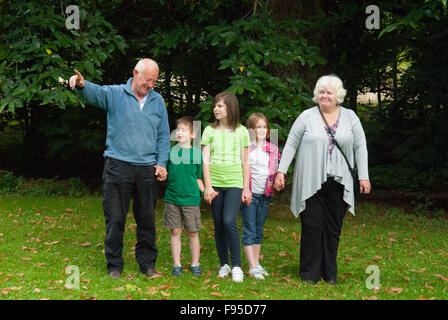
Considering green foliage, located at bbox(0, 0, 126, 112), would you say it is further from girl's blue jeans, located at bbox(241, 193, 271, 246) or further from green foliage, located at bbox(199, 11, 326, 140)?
girl's blue jeans, located at bbox(241, 193, 271, 246)

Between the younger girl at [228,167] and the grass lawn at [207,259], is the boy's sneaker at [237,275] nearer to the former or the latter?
the younger girl at [228,167]

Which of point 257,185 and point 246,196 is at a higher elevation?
point 257,185

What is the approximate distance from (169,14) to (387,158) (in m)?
6.83

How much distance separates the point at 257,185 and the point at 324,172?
2.46 ft

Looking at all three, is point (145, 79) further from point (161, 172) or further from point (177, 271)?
point (177, 271)

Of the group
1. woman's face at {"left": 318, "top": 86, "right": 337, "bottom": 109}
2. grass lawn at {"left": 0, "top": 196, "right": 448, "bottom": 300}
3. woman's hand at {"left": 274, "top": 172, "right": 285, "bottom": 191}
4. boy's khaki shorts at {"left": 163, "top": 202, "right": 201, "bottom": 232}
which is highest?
woman's face at {"left": 318, "top": 86, "right": 337, "bottom": 109}

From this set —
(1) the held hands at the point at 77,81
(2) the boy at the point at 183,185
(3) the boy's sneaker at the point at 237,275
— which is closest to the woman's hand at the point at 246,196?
(2) the boy at the point at 183,185

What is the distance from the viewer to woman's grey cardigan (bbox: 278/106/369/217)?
17.8 feet

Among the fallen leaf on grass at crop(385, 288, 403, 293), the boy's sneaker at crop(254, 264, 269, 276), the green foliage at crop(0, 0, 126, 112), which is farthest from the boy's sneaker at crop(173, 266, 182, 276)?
the green foliage at crop(0, 0, 126, 112)

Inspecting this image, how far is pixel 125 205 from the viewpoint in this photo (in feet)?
18.3

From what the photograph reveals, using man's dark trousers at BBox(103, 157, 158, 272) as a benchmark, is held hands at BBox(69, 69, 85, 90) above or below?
above

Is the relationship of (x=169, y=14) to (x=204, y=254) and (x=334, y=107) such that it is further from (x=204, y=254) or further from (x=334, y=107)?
(x=334, y=107)

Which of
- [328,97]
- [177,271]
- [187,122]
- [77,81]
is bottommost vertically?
[177,271]

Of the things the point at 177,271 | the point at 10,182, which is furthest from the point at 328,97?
the point at 10,182
